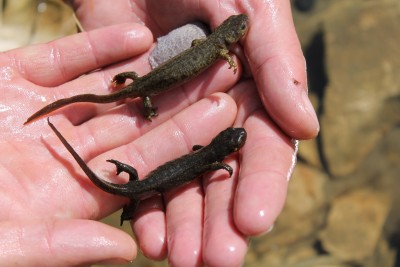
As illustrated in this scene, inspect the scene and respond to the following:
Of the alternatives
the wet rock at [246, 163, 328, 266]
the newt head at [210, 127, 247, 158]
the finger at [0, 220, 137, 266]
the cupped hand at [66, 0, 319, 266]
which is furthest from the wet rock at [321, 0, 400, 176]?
the finger at [0, 220, 137, 266]

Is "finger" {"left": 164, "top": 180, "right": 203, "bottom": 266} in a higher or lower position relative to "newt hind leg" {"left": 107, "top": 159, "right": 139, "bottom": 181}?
lower

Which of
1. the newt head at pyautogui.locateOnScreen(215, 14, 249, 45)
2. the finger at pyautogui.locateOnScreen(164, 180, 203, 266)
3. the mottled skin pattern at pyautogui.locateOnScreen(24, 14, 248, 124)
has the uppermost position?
the newt head at pyautogui.locateOnScreen(215, 14, 249, 45)

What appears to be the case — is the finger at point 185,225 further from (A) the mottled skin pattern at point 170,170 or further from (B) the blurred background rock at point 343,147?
(B) the blurred background rock at point 343,147

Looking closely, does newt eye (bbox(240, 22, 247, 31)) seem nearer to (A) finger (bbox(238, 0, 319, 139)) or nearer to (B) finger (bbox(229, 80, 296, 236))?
(A) finger (bbox(238, 0, 319, 139))

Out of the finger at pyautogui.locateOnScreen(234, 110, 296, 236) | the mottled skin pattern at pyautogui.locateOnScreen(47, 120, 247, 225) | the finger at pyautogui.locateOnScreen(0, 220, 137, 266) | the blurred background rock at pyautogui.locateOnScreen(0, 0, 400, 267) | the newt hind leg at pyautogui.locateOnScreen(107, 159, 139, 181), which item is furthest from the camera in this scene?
the blurred background rock at pyautogui.locateOnScreen(0, 0, 400, 267)

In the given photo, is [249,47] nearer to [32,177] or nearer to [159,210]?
[159,210]

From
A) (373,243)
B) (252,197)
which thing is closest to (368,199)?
(373,243)
